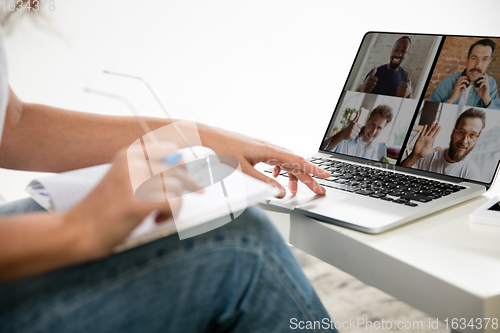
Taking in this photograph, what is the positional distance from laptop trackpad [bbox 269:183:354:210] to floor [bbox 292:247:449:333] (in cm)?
67

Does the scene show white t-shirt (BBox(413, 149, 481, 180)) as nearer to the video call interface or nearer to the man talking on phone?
the video call interface

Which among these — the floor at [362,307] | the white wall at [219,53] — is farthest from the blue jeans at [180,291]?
the white wall at [219,53]

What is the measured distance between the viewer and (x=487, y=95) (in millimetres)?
819

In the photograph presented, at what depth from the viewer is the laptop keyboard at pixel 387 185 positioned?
66 cm

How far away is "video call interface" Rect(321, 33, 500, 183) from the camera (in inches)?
31.7

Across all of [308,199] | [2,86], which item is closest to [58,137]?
[2,86]

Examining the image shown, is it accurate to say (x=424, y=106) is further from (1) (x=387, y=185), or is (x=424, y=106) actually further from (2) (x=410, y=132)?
(1) (x=387, y=185)

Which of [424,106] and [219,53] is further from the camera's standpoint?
[219,53]

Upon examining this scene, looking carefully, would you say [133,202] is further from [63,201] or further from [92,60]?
[92,60]

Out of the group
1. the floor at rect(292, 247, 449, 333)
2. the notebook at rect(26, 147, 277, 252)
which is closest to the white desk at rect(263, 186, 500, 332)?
the notebook at rect(26, 147, 277, 252)

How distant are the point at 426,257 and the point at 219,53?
191 centimetres

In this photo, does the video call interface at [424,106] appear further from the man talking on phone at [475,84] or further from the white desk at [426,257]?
the white desk at [426,257]

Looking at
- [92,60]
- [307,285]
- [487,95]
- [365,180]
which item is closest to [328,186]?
[365,180]

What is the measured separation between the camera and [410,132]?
884 millimetres
